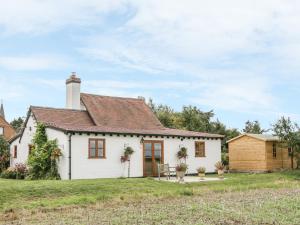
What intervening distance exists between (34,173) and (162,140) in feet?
24.6

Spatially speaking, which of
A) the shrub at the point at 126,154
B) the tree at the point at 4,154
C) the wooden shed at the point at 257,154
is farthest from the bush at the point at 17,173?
the wooden shed at the point at 257,154

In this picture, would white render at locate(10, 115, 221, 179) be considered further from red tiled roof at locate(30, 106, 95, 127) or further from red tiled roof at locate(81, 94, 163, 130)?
red tiled roof at locate(81, 94, 163, 130)

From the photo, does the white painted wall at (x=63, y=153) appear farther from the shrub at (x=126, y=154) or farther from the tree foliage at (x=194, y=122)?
the tree foliage at (x=194, y=122)

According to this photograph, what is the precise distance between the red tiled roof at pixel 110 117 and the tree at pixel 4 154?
5092 mm

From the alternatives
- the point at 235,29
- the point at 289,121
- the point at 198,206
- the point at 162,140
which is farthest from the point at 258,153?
the point at 198,206

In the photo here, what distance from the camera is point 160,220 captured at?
38.2 feet

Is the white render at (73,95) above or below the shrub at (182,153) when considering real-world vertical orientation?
above

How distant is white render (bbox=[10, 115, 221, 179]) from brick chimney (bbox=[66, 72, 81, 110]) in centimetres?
310

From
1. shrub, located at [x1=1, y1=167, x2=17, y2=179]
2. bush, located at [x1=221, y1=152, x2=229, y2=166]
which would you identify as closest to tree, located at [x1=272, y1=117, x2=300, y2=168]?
bush, located at [x1=221, y1=152, x2=229, y2=166]

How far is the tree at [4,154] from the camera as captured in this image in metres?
30.1

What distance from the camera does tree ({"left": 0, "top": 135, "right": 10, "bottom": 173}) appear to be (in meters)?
30.1

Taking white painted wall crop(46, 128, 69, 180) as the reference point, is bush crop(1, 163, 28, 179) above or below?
below

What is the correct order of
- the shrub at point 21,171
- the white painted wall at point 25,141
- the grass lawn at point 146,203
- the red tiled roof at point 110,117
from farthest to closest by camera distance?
the white painted wall at point 25,141
the red tiled roof at point 110,117
the shrub at point 21,171
the grass lawn at point 146,203

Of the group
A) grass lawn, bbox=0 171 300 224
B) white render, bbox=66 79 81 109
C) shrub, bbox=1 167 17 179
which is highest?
white render, bbox=66 79 81 109
